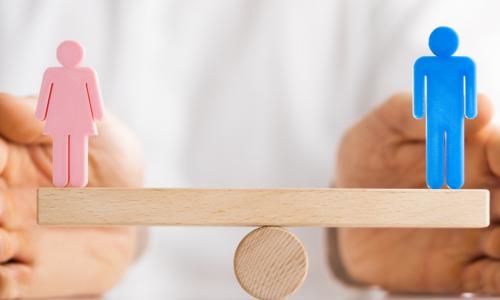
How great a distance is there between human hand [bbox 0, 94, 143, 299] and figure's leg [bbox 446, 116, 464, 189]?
17.9 inches

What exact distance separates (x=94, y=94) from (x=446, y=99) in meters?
0.34

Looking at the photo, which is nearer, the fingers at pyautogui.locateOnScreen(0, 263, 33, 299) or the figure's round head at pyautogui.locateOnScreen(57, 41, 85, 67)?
the figure's round head at pyautogui.locateOnScreen(57, 41, 85, 67)

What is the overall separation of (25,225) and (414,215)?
51 cm

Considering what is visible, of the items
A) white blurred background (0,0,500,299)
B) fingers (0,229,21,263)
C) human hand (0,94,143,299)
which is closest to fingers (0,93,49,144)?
human hand (0,94,143,299)

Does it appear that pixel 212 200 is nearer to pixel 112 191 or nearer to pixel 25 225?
pixel 112 191

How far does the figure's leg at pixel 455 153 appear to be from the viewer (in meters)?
0.85

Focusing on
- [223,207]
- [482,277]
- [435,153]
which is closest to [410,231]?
[482,277]

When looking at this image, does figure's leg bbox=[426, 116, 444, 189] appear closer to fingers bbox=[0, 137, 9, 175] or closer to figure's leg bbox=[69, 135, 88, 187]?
figure's leg bbox=[69, 135, 88, 187]

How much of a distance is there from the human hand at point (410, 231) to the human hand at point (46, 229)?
301 millimetres

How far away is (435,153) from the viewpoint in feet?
2.82

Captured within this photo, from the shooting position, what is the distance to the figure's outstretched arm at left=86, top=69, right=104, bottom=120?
85 centimetres

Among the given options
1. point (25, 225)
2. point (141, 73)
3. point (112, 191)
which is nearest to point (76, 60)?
point (112, 191)

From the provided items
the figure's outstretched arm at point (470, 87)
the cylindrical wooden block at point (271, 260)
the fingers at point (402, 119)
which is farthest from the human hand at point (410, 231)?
the cylindrical wooden block at point (271, 260)

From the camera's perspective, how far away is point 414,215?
32.1 inches
